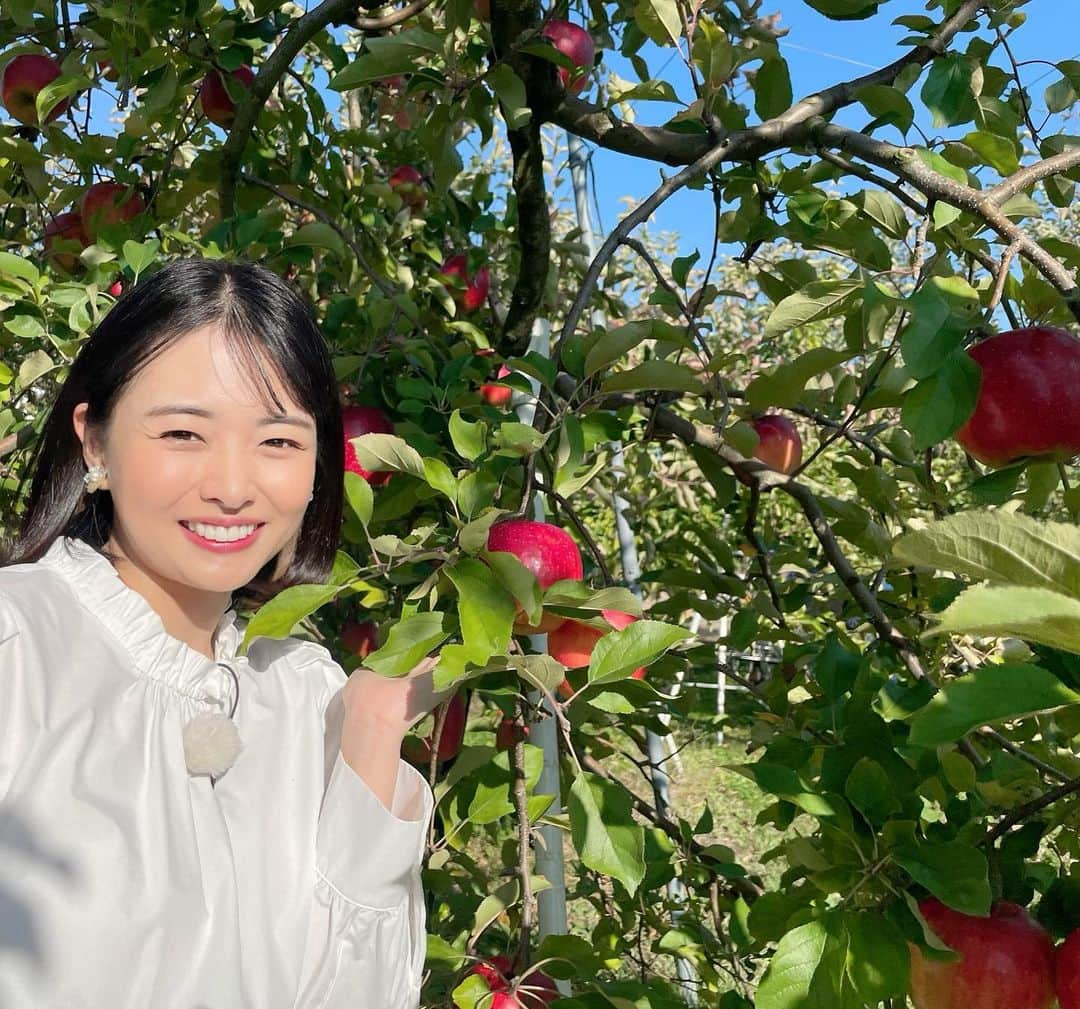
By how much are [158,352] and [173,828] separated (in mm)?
405

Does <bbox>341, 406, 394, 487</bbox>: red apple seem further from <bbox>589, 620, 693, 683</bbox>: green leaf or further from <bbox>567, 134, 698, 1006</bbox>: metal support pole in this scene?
<bbox>567, 134, 698, 1006</bbox>: metal support pole

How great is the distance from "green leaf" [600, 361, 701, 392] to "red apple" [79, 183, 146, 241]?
101 centimetres

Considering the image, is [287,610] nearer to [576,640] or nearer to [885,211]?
[576,640]

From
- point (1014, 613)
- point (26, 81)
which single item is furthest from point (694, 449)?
point (26, 81)

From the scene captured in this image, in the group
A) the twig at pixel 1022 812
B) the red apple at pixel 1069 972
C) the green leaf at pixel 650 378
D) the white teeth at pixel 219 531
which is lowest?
the red apple at pixel 1069 972

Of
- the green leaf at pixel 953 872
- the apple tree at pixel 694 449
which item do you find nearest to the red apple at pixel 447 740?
the apple tree at pixel 694 449

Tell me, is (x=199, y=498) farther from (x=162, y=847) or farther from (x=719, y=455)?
(x=719, y=455)

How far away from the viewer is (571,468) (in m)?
1.06

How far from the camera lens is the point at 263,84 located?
1471 millimetres

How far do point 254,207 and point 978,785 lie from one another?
137 cm

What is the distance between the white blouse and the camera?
0.80 m

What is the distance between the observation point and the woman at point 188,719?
2.68ft

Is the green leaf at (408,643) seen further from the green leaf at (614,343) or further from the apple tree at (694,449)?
the green leaf at (614,343)

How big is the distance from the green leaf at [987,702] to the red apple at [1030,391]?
0.50 meters
